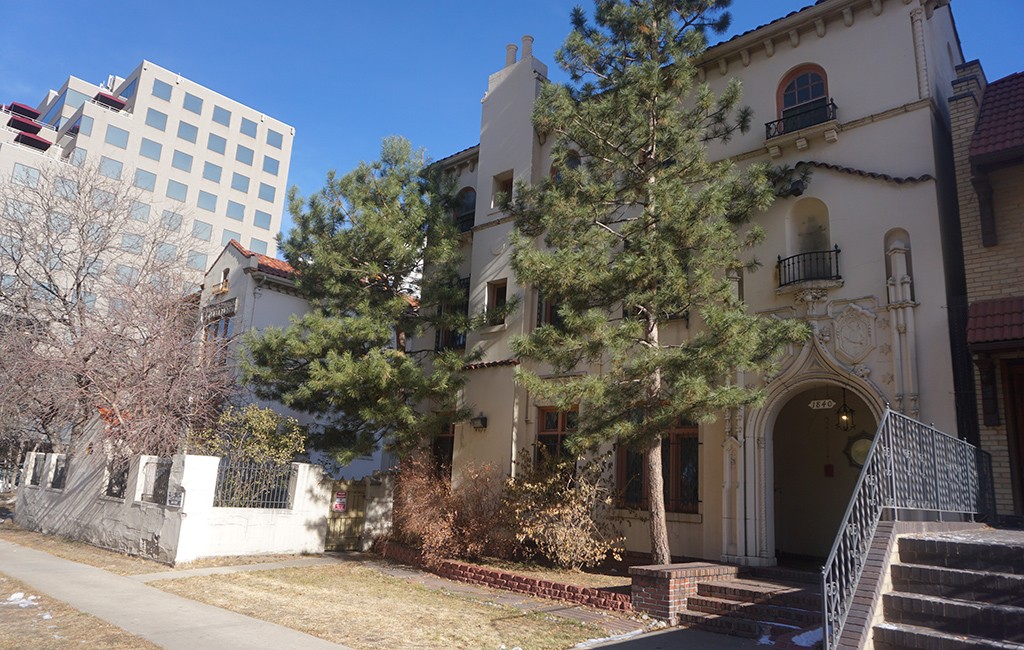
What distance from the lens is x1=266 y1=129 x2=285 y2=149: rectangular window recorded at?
211ft

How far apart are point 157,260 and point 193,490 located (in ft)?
34.5

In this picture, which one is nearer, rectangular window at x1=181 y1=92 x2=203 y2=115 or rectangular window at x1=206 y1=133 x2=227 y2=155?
rectangular window at x1=181 y1=92 x2=203 y2=115

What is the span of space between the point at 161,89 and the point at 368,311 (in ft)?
168

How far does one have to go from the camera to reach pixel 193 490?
1369cm

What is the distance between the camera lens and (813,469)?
50.1ft

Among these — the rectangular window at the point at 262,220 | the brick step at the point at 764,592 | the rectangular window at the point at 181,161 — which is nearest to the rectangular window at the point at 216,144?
the rectangular window at the point at 181,161

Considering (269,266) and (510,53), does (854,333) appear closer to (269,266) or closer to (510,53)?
(510,53)

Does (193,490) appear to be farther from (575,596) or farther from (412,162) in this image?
(412,162)

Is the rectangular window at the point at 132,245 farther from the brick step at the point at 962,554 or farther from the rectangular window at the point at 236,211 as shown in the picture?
the rectangular window at the point at 236,211

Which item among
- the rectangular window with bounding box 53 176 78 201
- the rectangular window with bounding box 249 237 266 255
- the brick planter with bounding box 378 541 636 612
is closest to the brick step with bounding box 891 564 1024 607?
the brick planter with bounding box 378 541 636 612

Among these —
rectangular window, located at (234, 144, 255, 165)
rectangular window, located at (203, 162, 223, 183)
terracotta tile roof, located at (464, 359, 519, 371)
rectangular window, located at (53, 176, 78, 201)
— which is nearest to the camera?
terracotta tile roof, located at (464, 359, 519, 371)

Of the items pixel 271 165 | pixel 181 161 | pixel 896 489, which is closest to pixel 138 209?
pixel 896 489

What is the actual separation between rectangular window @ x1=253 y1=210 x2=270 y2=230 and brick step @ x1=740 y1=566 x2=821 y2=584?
191ft

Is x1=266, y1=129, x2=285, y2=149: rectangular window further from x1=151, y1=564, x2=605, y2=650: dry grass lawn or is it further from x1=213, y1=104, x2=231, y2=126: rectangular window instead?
x1=151, y1=564, x2=605, y2=650: dry grass lawn
